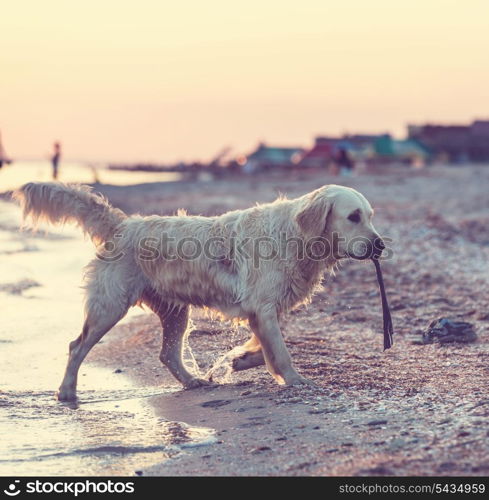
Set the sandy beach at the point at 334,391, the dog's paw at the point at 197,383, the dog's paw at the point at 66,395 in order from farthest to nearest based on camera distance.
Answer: the dog's paw at the point at 197,383, the dog's paw at the point at 66,395, the sandy beach at the point at 334,391

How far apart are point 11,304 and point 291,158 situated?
76379 millimetres

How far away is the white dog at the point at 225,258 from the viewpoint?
760 centimetres

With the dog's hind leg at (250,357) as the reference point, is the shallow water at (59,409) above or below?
below

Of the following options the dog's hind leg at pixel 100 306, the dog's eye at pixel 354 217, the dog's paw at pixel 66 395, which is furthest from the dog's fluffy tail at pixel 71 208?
the dog's eye at pixel 354 217

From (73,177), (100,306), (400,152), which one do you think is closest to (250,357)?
(100,306)

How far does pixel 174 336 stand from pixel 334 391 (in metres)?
1.79

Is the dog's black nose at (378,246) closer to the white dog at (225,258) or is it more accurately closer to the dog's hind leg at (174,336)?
the white dog at (225,258)

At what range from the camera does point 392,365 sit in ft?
26.5

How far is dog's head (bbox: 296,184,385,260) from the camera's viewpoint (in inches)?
296

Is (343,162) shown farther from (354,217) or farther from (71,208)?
(354,217)

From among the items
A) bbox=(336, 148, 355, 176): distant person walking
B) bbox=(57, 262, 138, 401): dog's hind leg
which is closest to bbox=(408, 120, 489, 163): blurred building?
bbox=(336, 148, 355, 176): distant person walking

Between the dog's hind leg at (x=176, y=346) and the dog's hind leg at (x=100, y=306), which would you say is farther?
the dog's hind leg at (x=176, y=346)
